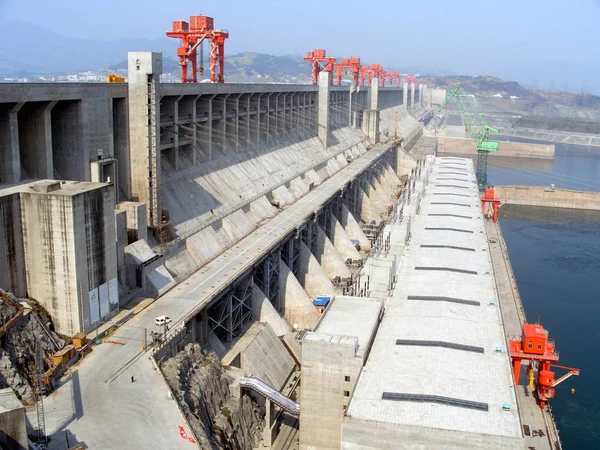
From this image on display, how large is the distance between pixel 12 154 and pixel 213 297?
11.3 meters

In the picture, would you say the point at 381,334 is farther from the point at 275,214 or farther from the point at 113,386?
the point at 275,214

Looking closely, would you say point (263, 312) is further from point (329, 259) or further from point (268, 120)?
point (268, 120)

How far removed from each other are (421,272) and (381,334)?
1090cm

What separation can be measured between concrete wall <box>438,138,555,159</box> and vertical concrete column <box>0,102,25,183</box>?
14028 cm

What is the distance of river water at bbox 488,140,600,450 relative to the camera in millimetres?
37156

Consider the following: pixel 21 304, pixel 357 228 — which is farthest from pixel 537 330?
pixel 357 228

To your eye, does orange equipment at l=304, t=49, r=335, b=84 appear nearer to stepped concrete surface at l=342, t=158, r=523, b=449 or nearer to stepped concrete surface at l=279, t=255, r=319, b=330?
stepped concrete surface at l=342, t=158, r=523, b=449

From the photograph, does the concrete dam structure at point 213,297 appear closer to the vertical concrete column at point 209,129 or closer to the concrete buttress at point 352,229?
the vertical concrete column at point 209,129

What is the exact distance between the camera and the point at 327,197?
56.7 meters

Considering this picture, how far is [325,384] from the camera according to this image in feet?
91.7

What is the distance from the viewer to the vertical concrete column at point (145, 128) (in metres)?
34.7

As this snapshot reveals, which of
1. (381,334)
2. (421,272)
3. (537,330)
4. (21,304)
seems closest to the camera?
(21,304)

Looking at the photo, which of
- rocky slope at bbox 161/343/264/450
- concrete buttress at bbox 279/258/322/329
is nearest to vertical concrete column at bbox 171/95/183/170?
concrete buttress at bbox 279/258/322/329

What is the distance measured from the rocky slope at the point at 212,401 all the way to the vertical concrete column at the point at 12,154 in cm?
1099
